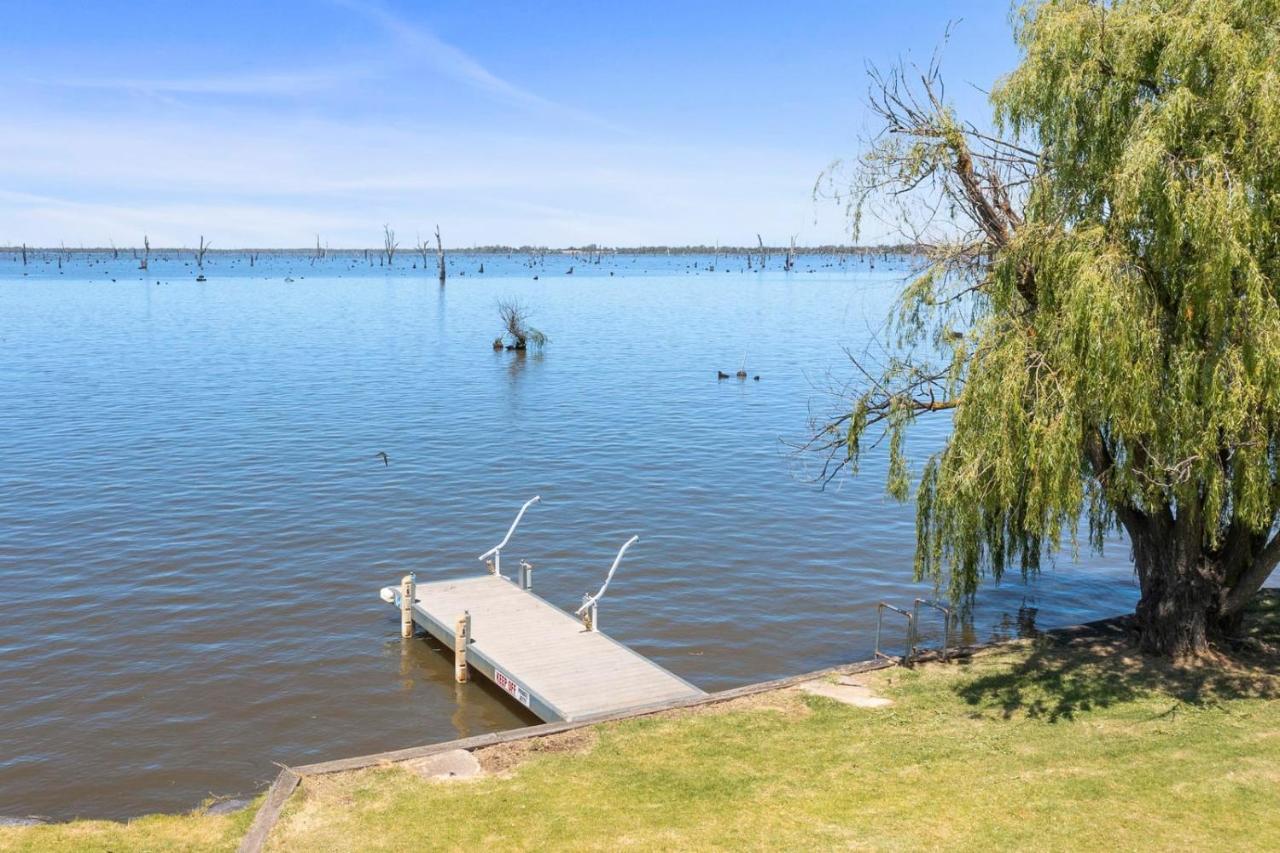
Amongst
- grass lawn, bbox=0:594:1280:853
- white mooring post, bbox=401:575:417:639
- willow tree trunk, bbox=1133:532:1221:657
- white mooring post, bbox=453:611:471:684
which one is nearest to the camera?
grass lawn, bbox=0:594:1280:853

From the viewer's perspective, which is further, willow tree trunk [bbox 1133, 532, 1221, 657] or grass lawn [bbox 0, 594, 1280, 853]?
willow tree trunk [bbox 1133, 532, 1221, 657]

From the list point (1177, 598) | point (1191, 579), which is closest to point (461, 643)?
point (1177, 598)

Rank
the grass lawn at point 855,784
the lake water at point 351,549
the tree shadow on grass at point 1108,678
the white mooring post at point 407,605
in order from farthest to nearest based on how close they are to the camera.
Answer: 1. the white mooring post at point 407,605
2. the lake water at point 351,549
3. the tree shadow on grass at point 1108,678
4. the grass lawn at point 855,784

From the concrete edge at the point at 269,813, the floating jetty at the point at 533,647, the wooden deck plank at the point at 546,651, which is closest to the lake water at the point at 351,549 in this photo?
the floating jetty at the point at 533,647

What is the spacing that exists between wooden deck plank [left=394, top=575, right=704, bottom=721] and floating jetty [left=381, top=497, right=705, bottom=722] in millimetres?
15

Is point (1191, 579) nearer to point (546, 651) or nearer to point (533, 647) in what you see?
point (546, 651)

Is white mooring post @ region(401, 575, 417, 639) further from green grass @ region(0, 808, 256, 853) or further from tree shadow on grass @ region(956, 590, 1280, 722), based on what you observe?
tree shadow on grass @ region(956, 590, 1280, 722)

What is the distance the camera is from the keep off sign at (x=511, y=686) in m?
16.0

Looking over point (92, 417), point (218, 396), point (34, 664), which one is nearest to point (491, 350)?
point (218, 396)

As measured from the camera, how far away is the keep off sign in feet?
52.6

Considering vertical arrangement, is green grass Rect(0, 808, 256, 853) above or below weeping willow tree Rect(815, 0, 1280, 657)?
below

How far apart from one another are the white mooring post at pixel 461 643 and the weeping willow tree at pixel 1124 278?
8019 mm

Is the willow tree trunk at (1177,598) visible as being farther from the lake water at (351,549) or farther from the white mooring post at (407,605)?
the white mooring post at (407,605)

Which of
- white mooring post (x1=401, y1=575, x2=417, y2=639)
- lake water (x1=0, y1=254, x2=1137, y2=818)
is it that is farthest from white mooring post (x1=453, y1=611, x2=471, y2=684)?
white mooring post (x1=401, y1=575, x2=417, y2=639)
